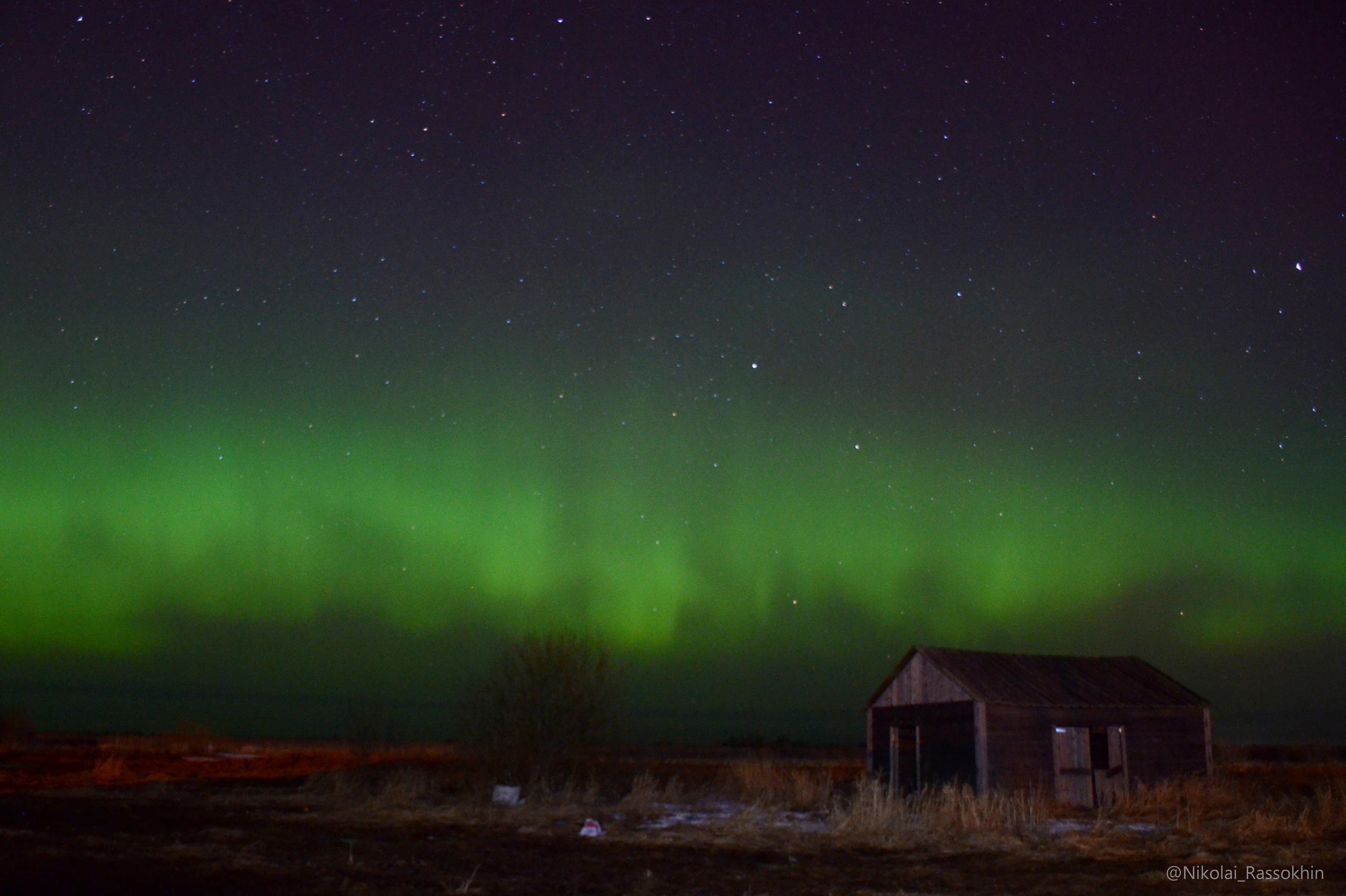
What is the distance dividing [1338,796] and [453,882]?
20.5m

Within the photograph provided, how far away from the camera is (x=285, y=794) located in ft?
90.5

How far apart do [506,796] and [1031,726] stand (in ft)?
42.8

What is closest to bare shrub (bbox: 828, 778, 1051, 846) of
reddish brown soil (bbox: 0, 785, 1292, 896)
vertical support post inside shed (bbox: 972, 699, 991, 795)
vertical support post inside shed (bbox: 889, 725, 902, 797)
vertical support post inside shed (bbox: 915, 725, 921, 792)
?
vertical support post inside shed (bbox: 972, 699, 991, 795)

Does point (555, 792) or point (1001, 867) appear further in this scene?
point (555, 792)

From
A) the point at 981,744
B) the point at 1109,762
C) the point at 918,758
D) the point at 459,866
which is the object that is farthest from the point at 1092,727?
the point at 459,866

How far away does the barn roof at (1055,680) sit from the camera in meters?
25.6

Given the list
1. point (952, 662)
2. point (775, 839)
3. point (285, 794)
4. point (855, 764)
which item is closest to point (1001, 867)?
point (775, 839)

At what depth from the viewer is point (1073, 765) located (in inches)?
1013

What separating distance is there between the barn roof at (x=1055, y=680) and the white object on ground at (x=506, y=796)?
32.5 feet

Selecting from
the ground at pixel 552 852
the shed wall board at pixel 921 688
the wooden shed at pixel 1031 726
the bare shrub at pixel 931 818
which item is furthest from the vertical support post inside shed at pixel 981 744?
the ground at pixel 552 852

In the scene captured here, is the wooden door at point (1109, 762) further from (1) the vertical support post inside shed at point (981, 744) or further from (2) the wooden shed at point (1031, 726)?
(1) the vertical support post inside shed at point (981, 744)

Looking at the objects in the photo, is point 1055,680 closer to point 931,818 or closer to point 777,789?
point 777,789

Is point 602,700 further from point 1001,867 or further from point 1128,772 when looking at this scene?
point 1001,867

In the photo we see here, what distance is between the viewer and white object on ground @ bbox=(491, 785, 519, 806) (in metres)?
25.8
